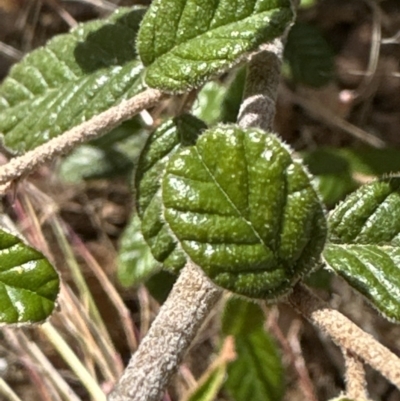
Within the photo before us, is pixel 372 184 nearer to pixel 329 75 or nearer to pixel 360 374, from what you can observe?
pixel 360 374

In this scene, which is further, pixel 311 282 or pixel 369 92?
pixel 369 92

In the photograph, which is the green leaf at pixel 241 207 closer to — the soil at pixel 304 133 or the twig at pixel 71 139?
the twig at pixel 71 139

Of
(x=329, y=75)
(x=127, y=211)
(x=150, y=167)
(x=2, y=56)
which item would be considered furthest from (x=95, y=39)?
(x=2, y=56)

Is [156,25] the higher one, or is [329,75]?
[156,25]

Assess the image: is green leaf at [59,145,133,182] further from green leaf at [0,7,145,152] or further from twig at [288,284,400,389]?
twig at [288,284,400,389]

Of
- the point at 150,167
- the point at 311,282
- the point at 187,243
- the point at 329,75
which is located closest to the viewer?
the point at 187,243

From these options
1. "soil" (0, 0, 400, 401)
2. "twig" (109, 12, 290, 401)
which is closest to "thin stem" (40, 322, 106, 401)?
"soil" (0, 0, 400, 401)

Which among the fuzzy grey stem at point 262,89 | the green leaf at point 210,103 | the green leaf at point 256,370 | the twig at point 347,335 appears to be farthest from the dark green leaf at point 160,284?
the twig at point 347,335

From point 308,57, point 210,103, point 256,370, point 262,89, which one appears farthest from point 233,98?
point 256,370
